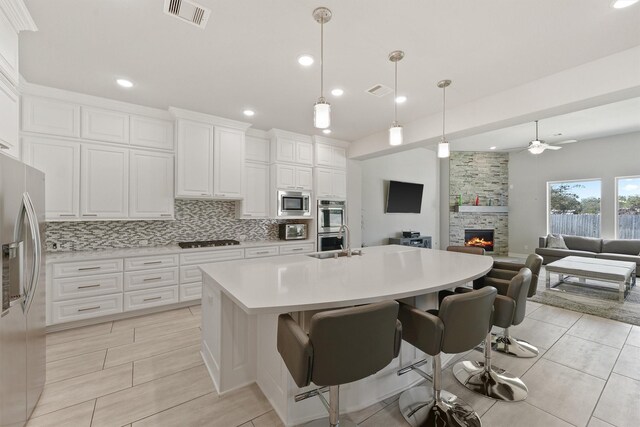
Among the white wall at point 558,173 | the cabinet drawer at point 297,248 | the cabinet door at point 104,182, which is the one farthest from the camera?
the white wall at point 558,173

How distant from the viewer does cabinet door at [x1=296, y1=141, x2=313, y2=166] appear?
187 inches

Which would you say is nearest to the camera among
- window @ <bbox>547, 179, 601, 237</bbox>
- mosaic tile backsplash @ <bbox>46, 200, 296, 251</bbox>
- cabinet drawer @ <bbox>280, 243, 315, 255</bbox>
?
mosaic tile backsplash @ <bbox>46, 200, 296, 251</bbox>

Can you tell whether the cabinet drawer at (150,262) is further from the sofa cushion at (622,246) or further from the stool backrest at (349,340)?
the sofa cushion at (622,246)

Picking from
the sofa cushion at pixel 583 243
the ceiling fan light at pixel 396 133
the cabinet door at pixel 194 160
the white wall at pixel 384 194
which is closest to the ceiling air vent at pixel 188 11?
the ceiling fan light at pixel 396 133

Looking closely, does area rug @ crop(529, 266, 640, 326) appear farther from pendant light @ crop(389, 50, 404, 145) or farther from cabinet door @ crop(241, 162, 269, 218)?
cabinet door @ crop(241, 162, 269, 218)

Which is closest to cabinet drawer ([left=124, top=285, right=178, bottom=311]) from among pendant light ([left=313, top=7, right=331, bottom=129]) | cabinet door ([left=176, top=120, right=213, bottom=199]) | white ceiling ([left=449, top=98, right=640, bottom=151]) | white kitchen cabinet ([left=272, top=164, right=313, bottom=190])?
cabinet door ([left=176, top=120, right=213, bottom=199])

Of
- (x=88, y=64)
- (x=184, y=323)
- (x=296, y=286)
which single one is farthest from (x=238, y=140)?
(x=296, y=286)

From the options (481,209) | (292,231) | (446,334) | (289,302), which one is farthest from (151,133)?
(481,209)

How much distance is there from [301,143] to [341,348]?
4.09 m

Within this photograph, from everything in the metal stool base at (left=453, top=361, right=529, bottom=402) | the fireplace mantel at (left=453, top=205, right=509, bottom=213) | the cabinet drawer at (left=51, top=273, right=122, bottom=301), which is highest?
the fireplace mantel at (left=453, top=205, right=509, bottom=213)

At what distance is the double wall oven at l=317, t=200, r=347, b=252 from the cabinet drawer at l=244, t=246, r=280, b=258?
2.87 feet

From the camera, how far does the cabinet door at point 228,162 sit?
3.98m

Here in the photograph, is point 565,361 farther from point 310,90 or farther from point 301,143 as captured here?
point 301,143

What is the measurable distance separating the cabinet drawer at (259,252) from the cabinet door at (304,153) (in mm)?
1616
